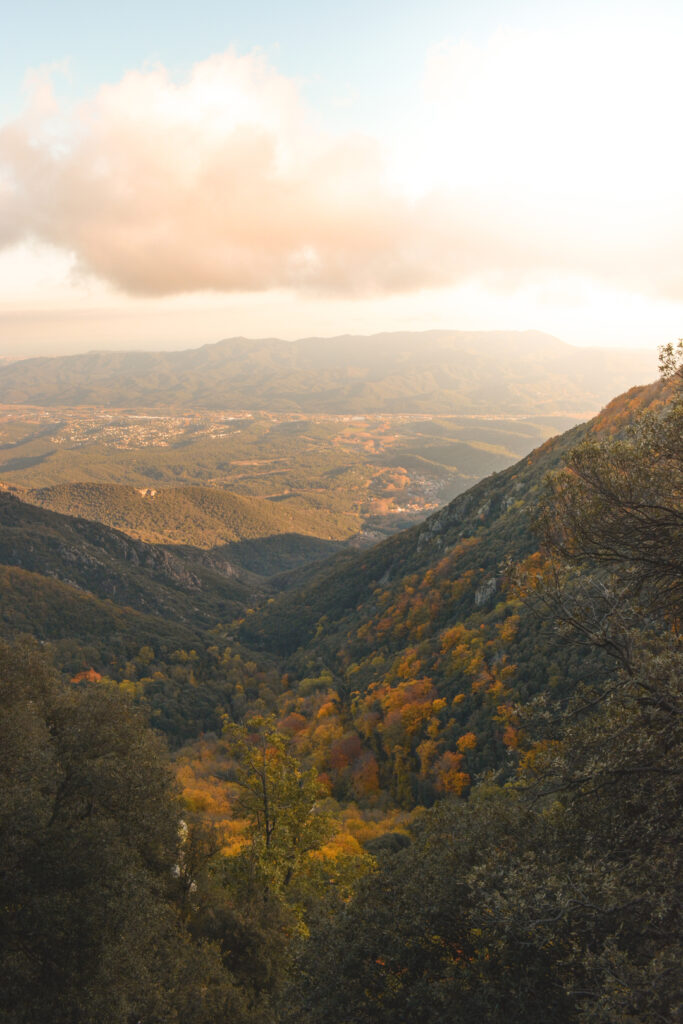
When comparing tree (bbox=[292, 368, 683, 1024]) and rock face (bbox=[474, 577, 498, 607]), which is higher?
tree (bbox=[292, 368, 683, 1024])

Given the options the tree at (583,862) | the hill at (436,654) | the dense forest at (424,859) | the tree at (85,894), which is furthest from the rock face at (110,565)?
the tree at (583,862)

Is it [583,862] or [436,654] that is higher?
[583,862]

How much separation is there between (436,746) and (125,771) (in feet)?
131

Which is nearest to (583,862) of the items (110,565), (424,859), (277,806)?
(424,859)

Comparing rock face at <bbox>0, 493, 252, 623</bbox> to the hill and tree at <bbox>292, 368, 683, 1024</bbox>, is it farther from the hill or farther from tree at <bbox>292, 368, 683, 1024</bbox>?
tree at <bbox>292, 368, 683, 1024</bbox>

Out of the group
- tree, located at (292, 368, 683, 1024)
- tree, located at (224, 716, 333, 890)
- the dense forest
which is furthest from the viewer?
tree, located at (224, 716, 333, 890)

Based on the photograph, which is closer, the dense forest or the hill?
the dense forest

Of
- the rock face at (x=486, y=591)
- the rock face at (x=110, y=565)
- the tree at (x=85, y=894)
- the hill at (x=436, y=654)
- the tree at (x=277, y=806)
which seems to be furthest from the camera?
the rock face at (x=110, y=565)

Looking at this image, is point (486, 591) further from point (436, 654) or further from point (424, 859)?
point (424, 859)

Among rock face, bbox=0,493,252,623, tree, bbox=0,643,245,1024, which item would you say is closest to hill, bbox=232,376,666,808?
tree, bbox=0,643,245,1024

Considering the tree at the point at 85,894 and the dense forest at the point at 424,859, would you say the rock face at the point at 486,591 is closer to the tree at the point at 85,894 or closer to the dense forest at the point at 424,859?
the dense forest at the point at 424,859

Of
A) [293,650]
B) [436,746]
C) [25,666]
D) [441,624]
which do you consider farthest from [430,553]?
[25,666]

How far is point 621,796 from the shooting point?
11305mm

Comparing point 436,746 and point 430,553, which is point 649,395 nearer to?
point 430,553
